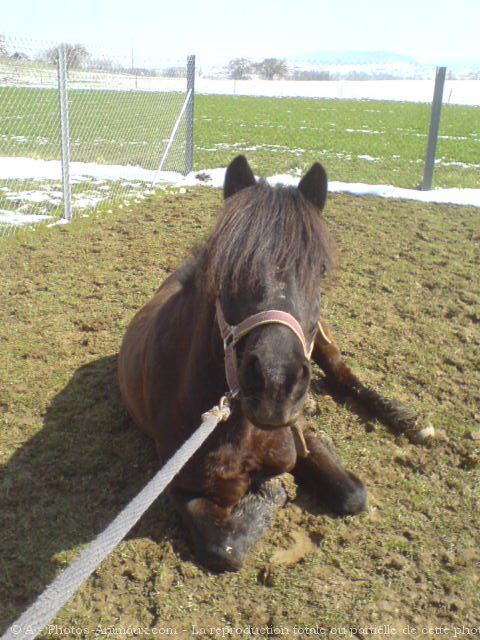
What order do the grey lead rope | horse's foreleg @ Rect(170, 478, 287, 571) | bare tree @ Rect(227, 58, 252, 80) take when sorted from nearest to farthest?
the grey lead rope → horse's foreleg @ Rect(170, 478, 287, 571) → bare tree @ Rect(227, 58, 252, 80)

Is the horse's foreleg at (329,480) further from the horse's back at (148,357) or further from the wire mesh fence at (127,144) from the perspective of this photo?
the wire mesh fence at (127,144)

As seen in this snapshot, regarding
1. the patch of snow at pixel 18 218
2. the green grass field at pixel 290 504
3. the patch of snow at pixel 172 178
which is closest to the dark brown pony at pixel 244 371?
the green grass field at pixel 290 504

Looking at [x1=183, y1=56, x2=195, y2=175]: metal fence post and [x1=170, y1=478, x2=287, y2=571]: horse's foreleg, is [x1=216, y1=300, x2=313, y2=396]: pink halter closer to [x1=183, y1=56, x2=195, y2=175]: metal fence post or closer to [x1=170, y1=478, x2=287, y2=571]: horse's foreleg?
[x1=170, y1=478, x2=287, y2=571]: horse's foreleg

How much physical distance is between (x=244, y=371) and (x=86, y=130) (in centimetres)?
1454

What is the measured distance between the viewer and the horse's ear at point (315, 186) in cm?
277

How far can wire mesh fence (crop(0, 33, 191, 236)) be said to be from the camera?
9078 mm

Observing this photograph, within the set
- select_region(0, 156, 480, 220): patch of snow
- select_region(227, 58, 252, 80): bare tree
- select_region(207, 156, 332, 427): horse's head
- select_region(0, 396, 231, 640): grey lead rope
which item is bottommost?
select_region(0, 396, 231, 640): grey lead rope

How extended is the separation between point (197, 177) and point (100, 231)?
13.1ft

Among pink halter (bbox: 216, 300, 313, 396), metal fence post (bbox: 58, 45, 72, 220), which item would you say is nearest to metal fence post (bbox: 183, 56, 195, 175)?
metal fence post (bbox: 58, 45, 72, 220)

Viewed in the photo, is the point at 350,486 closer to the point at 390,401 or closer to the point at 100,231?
the point at 390,401

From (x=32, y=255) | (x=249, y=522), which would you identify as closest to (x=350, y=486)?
(x=249, y=522)

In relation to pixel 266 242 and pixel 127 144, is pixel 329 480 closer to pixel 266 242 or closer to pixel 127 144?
pixel 266 242

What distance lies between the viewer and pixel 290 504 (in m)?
3.41

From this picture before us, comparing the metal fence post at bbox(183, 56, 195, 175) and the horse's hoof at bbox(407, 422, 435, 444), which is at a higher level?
the metal fence post at bbox(183, 56, 195, 175)
